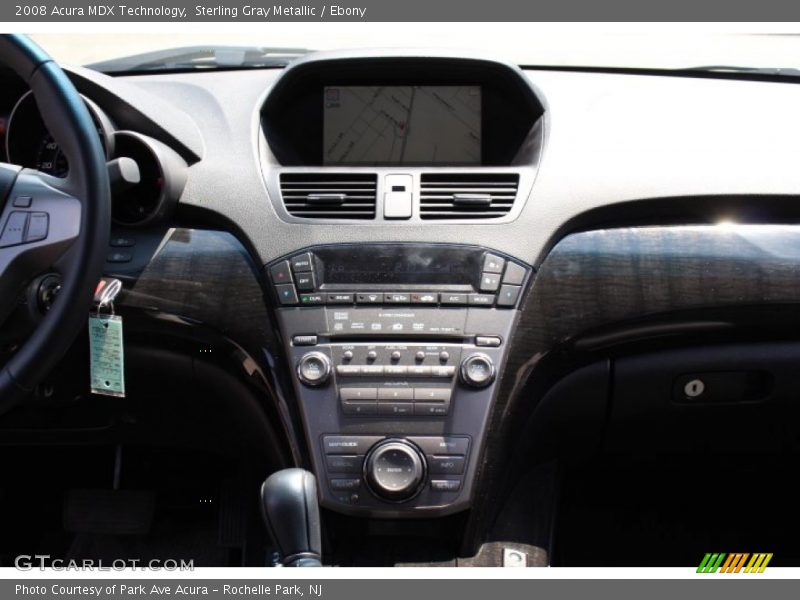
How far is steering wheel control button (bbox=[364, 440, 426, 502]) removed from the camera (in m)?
1.69

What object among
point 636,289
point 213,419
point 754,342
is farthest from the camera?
point 213,419

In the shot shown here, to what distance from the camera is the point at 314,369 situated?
1.76 metres

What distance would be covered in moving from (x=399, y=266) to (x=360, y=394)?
283 mm

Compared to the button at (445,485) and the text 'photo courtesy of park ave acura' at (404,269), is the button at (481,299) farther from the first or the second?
the button at (445,485)

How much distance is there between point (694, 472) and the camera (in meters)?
2.46

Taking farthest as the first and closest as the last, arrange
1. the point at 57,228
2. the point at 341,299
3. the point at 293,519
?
the point at 341,299 → the point at 57,228 → the point at 293,519

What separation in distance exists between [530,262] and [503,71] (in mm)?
486

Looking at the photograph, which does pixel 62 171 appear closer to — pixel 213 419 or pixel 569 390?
pixel 213 419

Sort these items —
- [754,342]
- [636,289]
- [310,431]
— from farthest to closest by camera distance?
[754,342] → [636,289] → [310,431]

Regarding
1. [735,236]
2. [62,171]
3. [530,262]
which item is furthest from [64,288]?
[735,236]

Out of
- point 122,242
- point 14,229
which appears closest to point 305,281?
point 122,242

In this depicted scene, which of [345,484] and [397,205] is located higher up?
[397,205]

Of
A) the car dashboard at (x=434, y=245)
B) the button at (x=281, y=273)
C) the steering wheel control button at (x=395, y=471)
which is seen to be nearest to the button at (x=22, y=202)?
the car dashboard at (x=434, y=245)

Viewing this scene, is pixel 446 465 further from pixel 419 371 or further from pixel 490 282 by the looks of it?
pixel 490 282
